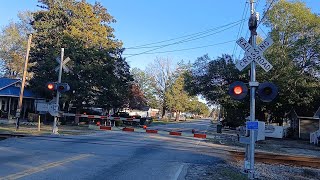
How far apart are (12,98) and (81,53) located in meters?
11.3

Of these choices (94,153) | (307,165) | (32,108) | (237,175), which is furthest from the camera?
(32,108)

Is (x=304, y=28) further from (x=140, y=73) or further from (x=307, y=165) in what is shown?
(x=140, y=73)

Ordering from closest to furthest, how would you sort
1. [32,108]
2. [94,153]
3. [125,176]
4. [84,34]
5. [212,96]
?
[125,176] → [94,153] → [212,96] → [84,34] → [32,108]

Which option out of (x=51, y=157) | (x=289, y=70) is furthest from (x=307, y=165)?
(x=289, y=70)

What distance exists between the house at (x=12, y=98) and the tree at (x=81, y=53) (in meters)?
3.01

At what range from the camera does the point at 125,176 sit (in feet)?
32.9

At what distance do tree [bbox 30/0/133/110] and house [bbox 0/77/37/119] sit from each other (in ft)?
9.89

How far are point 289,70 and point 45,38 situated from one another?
26.9 m

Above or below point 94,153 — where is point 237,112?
above

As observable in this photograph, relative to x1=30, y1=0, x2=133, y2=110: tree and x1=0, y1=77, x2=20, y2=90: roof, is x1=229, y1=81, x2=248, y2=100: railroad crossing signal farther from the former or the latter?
x1=0, y1=77, x2=20, y2=90: roof

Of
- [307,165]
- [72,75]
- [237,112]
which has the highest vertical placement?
[72,75]

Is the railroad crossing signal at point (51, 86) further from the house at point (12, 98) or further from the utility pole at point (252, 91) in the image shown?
the house at point (12, 98)

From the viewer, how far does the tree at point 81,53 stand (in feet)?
129

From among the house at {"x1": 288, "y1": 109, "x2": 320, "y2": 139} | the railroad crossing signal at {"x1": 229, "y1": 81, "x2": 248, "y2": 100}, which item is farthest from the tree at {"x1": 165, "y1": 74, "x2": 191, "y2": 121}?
the railroad crossing signal at {"x1": 229, "y1": 81, "x2": 248, "y2": 100}
